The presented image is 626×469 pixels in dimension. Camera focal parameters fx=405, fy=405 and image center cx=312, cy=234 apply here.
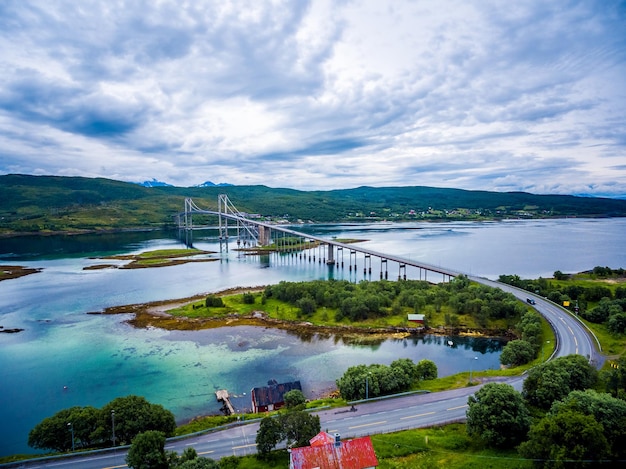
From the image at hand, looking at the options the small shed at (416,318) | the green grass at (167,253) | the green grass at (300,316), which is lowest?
the green grass at (300,316)

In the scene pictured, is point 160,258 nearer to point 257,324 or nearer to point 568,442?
point 257,324

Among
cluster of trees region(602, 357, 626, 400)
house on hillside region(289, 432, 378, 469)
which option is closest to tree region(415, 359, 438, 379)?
cluster of trees region(602, 357, 626, 400)

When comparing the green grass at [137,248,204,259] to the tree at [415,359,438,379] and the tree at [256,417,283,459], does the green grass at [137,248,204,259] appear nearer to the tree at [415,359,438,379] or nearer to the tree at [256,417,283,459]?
the tree at [415,359,438,379]

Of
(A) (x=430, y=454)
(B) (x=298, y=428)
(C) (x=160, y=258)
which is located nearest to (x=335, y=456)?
(B) (x=298, y=428)

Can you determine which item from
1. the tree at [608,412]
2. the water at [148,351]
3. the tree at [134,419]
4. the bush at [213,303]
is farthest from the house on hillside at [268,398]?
the bush at [213,303]

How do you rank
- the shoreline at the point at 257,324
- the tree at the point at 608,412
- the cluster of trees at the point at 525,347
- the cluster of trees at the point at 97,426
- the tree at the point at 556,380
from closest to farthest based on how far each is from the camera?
the tree at the point at 608,412 → the cluster of trees at the point at 97,426 → the tree at the point at 556,380 → the cluster of trees at the point at 525,347 → the shoreline at the point at 257,324

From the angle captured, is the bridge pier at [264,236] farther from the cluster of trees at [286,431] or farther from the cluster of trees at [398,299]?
the cluster of trees at [286,431]

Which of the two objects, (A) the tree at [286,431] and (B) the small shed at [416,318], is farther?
(B) the small shed at [416,318]
